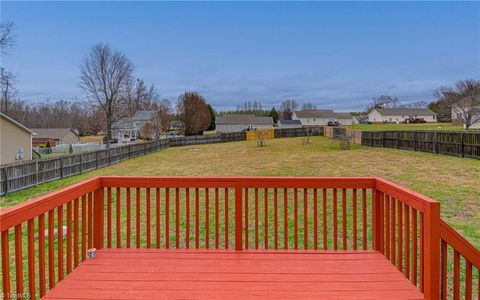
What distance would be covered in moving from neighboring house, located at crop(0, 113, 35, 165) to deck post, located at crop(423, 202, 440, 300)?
72.8ft

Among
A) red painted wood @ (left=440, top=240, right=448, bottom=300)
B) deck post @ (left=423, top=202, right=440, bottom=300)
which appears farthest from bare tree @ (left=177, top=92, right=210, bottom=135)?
deck post @ (left=423, top=202, right=440, bottom=300)

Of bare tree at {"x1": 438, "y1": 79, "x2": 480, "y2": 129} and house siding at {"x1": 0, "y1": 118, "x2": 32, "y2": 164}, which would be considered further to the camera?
bare tree at {"x1": 438, "y1": 79, "x2": 480, "y2": 129}

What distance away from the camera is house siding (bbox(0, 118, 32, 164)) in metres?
19.8

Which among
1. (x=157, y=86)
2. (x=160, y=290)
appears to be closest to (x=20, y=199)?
(x=160, y=290)

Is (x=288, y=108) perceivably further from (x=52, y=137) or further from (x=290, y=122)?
(x=52, y=137)

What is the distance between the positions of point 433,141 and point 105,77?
1051 inches

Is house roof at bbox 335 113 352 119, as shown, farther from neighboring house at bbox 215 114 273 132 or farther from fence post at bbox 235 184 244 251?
fence post at bbox 235 184 244 251

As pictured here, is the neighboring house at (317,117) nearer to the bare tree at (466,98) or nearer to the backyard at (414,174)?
the bare tree at (466,98)

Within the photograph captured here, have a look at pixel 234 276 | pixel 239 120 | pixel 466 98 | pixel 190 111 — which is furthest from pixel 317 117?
pixel 234 276

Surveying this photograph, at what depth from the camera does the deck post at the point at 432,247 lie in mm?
2209

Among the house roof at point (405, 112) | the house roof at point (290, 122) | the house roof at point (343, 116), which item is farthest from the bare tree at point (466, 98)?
the house roof at point (343, 116)

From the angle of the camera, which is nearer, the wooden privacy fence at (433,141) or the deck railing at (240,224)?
the deck railing at (240,224)

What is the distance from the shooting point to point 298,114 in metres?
74.8

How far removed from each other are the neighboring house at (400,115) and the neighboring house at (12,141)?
Answer: 210 ft
